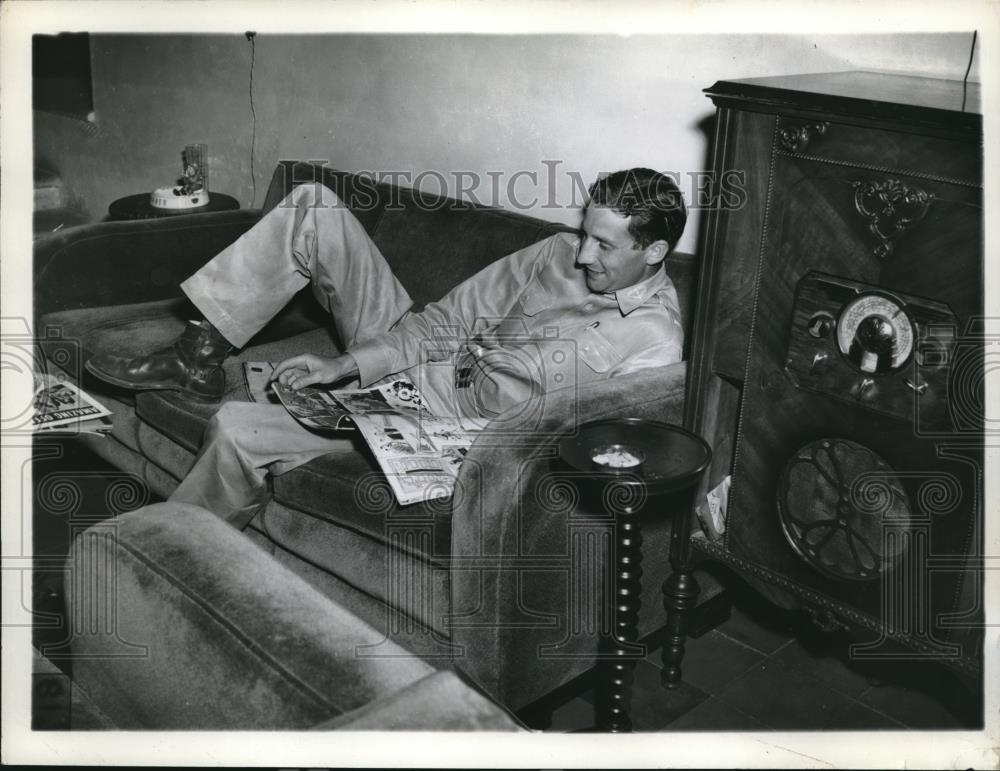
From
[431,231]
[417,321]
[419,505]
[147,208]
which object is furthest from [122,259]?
[419,505]

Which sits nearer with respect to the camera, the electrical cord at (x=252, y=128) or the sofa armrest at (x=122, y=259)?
the sofa armrest at (x=122, y=259)

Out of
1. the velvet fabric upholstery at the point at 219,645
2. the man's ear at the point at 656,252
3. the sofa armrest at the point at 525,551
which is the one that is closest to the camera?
the velvet fabric upholstery at the point at 219,645

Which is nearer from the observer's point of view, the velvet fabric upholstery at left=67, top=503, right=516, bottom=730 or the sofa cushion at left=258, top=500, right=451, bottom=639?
the velvet fabric upholstery at left=67, top=503, right=516, bottom=730

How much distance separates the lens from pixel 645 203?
210 cm

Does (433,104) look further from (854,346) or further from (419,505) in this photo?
(854,346)

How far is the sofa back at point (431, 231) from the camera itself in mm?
2617

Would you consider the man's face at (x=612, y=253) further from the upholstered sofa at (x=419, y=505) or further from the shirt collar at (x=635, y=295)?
the upholstered sofa at (x=419, y=505)

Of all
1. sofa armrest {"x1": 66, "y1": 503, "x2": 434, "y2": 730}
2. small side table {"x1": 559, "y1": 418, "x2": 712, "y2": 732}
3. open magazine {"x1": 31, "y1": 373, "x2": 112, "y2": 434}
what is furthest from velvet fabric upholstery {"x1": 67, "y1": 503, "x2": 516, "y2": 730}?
open magazine {"x1": 31, "y1": 373, "x2": 112, "y2": 434}

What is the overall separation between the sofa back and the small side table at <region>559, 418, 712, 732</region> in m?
0.85

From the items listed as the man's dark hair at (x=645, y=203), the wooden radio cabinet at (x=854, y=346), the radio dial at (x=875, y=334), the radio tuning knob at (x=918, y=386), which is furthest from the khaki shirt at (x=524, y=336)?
the radio tuning knob at (x=918, y=386)

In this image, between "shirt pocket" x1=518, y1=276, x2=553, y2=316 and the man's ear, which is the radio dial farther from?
"shirt pocket" x1=518, y1=276, x2=553, y2=316

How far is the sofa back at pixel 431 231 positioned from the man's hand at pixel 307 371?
1.68ft

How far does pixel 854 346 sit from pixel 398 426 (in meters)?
0.98

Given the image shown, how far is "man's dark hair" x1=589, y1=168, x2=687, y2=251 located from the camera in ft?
6.88
